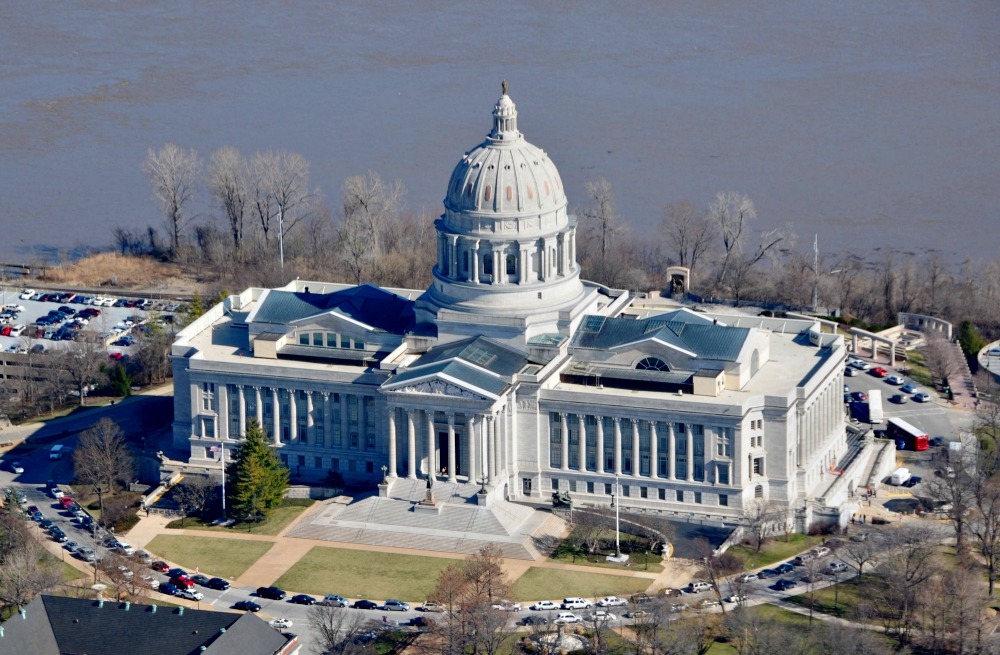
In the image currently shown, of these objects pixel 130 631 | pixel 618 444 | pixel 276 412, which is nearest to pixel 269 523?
pixel 276 412

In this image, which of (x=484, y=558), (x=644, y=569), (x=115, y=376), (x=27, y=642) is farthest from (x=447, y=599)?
(x=115, y=376)

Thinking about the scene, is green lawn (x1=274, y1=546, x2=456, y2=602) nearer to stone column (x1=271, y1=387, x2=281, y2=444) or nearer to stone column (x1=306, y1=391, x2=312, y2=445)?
stone column (x1=306, y1=391, x2=312, y2=445)

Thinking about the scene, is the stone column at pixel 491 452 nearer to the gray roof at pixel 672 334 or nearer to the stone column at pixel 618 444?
the stone column at pixel 618 444

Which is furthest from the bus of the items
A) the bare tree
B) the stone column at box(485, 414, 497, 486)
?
the bare tree

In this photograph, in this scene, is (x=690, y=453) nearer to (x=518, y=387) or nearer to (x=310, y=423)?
(x=518, y=387)

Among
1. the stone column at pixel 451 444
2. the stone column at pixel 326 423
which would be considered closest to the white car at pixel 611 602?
the stone column at pixel 451 444

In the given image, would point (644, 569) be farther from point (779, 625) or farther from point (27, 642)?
point (27, 642)
